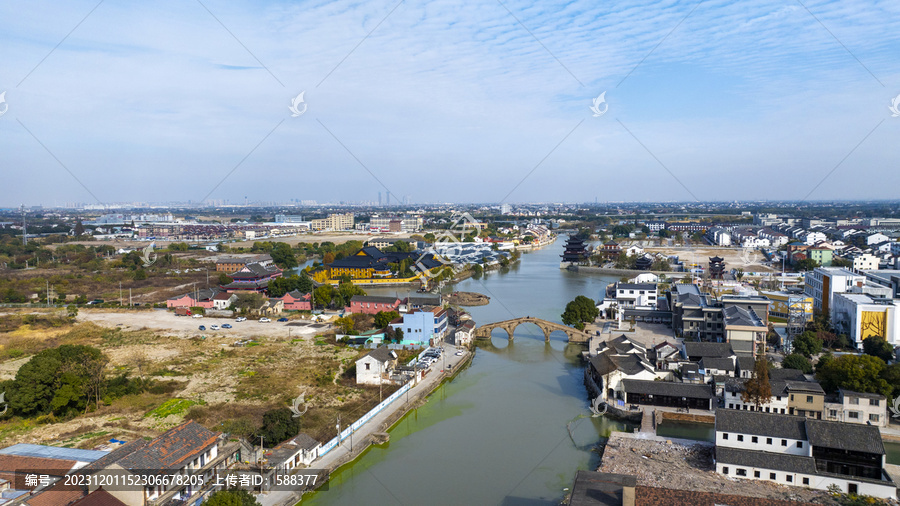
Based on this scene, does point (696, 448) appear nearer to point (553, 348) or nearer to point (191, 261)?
point (553, 348)

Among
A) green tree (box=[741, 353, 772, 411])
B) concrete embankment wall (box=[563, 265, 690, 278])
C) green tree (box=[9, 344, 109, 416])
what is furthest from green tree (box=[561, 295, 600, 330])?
concrete embankment wall (box=[563, 265, 690, 278])

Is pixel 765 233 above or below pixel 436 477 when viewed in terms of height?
above

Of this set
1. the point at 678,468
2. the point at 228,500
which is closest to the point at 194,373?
the point at 228,500

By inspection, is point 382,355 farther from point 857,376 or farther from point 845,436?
point 857,376

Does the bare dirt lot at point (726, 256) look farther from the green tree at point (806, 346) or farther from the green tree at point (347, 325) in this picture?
the green tree at point (347, 325)

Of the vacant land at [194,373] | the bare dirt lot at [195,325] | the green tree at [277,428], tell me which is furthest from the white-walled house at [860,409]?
the bare dirt lot at [195,325]

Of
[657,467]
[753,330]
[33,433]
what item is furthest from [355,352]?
[753,330]

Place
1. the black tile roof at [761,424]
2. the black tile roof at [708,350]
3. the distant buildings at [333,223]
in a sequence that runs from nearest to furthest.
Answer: the black tile roof at [761,424], the black tile roof at [708,350], the distant buildings at [333,223]
